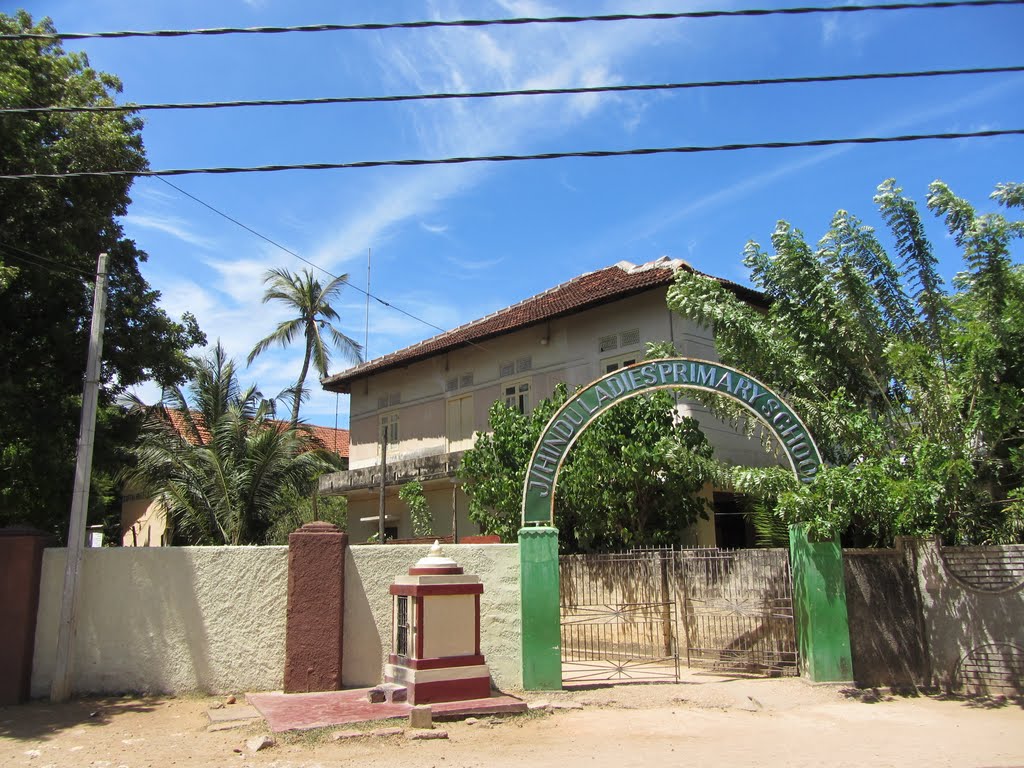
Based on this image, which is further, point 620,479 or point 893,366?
point 620,479

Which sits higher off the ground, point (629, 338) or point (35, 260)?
point (629, 338)

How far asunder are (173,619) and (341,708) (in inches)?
98.8

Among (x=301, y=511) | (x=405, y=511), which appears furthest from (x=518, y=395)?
(x=301, y=511)

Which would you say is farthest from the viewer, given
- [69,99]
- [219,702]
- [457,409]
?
[457,409]

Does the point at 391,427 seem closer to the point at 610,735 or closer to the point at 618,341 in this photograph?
the point at 618,341

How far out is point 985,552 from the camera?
982cm

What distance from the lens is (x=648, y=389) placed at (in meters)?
11.4

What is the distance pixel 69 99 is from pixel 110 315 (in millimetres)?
3459

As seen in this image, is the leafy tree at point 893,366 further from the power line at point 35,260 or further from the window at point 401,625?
the power line at point 35,260

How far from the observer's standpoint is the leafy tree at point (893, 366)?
10.1 meters

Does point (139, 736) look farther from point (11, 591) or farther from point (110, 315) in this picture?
point (110, 315)

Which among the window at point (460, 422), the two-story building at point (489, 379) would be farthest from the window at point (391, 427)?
the window at point (460, 422)

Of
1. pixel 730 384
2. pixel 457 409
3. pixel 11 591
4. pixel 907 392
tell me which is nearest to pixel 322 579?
pixel 11 591

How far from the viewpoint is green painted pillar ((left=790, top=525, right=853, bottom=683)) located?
32.9 ft
